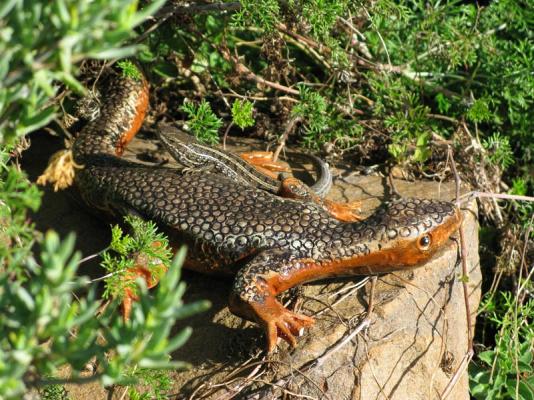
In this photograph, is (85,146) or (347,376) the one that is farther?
(85,146)

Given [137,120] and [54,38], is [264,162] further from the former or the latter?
[54,38]

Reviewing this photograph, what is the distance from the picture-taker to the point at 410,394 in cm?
474

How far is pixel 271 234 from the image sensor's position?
489cm

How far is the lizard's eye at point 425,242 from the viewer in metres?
4.72

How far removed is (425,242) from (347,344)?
0.81 metres

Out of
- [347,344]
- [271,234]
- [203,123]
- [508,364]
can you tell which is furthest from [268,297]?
[508,364]

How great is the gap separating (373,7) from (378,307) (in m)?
2.49

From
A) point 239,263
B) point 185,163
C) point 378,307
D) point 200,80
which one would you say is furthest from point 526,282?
point 200,80

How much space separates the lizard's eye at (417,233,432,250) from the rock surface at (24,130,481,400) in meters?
0.38

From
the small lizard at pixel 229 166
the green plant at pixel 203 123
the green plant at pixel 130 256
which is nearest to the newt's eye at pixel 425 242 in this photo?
the small lizard at pixel 229 166

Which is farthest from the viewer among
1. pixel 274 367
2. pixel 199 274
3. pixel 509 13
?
pixel 509 13

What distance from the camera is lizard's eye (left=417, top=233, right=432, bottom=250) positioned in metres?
4.72

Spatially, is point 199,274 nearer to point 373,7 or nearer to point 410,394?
point 410,394

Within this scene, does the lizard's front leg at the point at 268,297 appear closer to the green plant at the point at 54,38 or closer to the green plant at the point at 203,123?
the green plant at the point at 203,123
